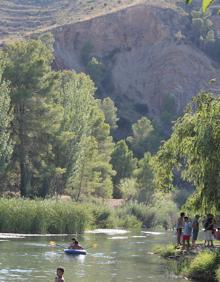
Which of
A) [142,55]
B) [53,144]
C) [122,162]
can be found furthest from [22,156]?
[142,55]

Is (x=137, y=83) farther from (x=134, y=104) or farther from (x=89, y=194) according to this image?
(x=89, y=194)

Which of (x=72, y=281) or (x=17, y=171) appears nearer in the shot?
(x=72, y=281)

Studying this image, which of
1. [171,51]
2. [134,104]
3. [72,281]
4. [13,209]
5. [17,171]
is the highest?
[171,51]

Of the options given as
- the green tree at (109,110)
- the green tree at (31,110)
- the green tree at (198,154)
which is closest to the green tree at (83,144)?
the green tree at (31,110)

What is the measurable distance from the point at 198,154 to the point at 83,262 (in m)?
10.5

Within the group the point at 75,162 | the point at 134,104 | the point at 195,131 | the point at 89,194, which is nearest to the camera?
the point at 195,131

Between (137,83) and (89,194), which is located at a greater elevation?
(137,83)

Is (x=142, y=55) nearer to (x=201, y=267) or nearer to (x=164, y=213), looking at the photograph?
(x=164, y=213)

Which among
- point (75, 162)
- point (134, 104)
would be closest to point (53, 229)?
point (75, 162)

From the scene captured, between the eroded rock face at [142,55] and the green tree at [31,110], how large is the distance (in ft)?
211

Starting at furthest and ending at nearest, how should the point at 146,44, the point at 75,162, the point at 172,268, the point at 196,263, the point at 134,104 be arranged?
the point at 146,44, the point at 134,104, the point at 75,162, the point at 172,268, the point at 196,263

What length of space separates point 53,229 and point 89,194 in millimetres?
26100

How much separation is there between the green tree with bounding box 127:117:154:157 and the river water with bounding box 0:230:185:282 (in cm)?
6565

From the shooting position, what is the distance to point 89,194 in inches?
3017
